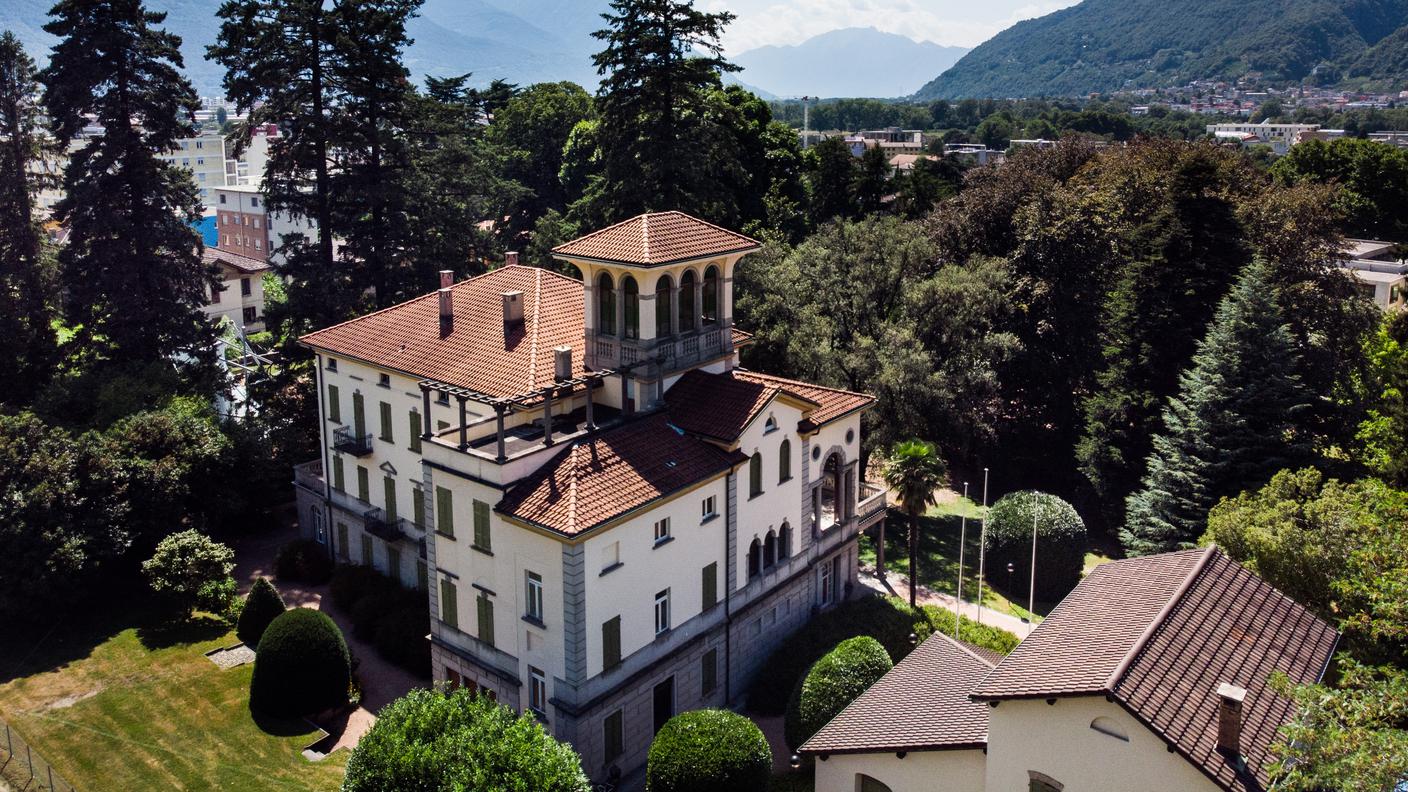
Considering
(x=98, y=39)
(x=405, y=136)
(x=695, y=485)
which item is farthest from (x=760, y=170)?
(x=695, y=485)

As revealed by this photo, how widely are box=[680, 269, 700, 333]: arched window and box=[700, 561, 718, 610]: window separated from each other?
8250mm

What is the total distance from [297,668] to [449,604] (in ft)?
18.7

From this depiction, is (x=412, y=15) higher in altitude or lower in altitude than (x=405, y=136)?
higher

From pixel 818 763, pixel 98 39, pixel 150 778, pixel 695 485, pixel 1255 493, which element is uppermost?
pixel 98 39

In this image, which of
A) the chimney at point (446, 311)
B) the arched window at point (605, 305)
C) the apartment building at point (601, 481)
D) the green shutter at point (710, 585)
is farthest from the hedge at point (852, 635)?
the chimney at point (446, 311)

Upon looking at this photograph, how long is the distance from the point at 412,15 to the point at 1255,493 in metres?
46.8

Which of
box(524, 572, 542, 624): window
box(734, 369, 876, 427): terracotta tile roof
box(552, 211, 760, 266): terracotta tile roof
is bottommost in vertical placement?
box(524, 572, 542, 624): window

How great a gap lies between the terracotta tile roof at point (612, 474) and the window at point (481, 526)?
1259mm

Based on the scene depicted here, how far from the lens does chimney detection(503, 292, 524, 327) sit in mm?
37531

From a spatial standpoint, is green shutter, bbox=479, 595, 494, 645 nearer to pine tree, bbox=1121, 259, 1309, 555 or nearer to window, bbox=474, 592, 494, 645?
window, bbox=474, 592, 494, 645

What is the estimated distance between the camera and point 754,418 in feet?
108

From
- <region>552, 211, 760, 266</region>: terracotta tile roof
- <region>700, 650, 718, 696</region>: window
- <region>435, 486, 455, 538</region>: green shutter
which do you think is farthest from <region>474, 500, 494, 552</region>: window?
<region>552, 211, 760, 266</region>: terracotta tile roof

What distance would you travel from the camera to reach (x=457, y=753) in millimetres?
22812

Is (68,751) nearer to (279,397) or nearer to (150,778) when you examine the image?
(150,778)
